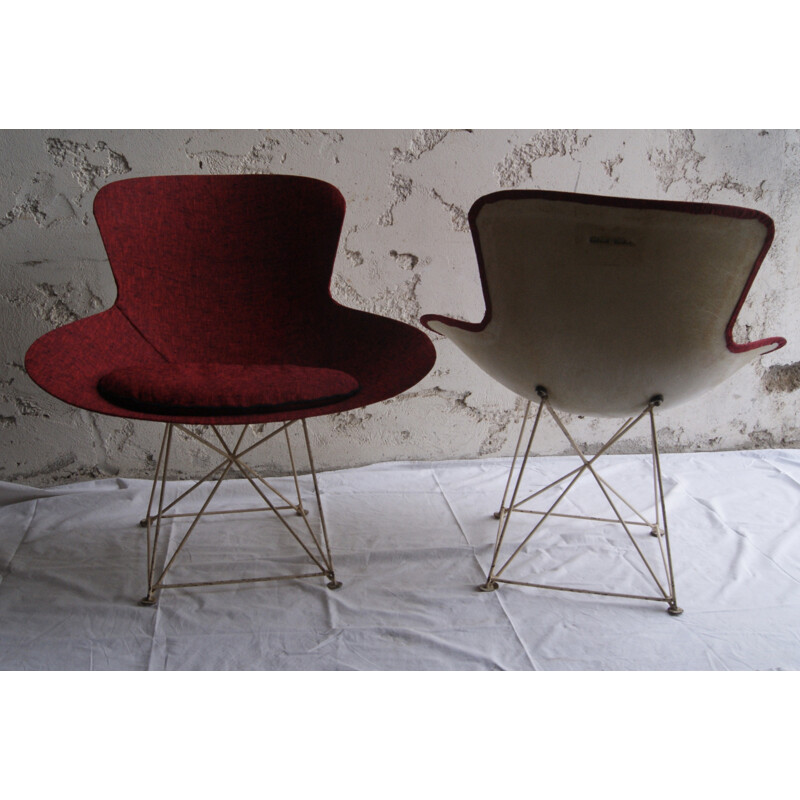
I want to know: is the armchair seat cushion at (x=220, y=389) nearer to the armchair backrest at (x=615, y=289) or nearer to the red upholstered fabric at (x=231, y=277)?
the red upholstered fabric at (x=231, y=277)

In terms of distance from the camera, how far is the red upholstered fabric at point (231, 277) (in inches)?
87.3

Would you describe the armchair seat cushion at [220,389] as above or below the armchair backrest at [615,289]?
below

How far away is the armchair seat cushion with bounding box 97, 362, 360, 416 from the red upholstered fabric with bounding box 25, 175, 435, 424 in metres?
0.24

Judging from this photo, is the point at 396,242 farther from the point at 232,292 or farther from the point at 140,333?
the point at 140,333

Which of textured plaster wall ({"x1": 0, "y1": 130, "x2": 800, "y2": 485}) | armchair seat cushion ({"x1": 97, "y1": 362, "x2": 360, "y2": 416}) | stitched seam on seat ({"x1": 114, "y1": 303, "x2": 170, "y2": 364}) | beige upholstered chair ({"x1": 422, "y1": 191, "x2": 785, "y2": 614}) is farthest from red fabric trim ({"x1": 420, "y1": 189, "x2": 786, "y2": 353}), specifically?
stitched seam on seat ({"x1": 114, "y1": 303, "x2": 170, "y2": 364})

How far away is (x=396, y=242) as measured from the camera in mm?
2604

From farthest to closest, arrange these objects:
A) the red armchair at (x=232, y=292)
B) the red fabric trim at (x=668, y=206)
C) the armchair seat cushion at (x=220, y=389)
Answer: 1. the red armchair at (x=232, y=292)
2. the armchair seat cushion at (x=220, y=389)
3. the red fabric trim at (x=668, y=206)

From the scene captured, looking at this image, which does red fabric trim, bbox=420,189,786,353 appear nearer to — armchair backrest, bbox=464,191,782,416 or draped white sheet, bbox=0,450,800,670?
armchair backrest, bbox=464,191,782,416

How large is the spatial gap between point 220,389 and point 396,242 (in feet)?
3.33

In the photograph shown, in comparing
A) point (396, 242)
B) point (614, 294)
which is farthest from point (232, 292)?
point (614, 294)

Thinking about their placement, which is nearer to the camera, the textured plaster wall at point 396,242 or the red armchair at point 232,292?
the red armchair at point 232,292

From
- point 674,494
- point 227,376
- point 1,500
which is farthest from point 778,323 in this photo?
point 1,500

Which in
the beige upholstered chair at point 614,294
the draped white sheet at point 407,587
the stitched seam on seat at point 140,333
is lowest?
the draped white sheet at point 407,587

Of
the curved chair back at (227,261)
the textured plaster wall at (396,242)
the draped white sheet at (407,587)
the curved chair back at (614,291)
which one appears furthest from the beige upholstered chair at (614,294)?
the textured plaster wall at (396,242)
